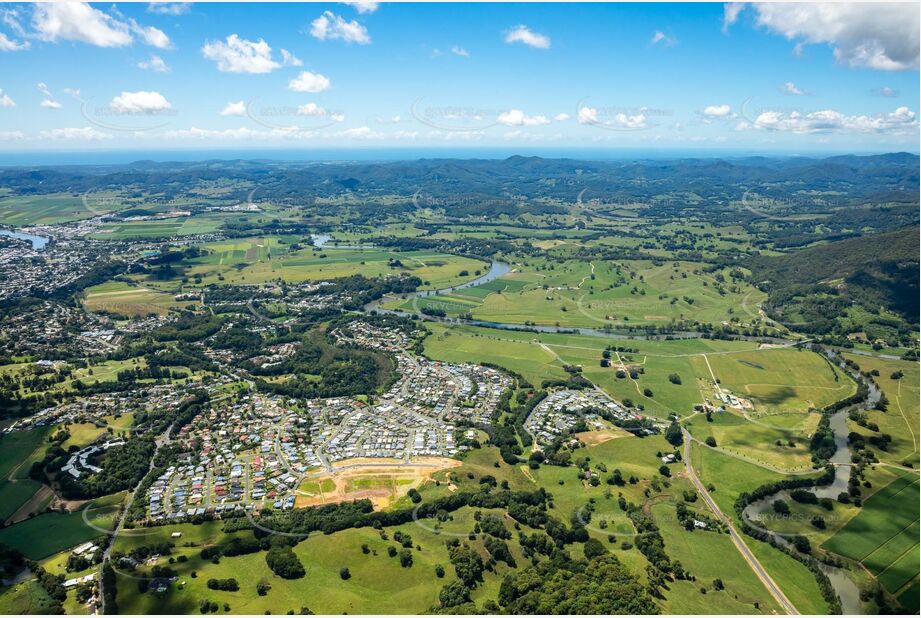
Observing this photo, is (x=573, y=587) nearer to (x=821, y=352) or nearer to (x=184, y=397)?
(x=184, y=397)

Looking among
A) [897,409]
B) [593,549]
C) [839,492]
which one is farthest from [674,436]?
[897,409]

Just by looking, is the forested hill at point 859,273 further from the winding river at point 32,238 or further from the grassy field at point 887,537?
the winding river at point 32,238

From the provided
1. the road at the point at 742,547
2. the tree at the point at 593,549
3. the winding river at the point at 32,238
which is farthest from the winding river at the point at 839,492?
the winding river at the point at 32,238

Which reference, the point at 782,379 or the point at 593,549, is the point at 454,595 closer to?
the point at 593,549

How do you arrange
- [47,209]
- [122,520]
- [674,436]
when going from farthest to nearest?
[47,209]
[674,436]
[122,520]

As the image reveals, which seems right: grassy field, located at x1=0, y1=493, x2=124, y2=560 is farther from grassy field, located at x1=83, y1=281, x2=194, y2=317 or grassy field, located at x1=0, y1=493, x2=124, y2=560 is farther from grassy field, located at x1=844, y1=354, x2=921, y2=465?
grassy field, located at x1=844, y1=354, x2=921, y2=465

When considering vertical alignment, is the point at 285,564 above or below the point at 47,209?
below

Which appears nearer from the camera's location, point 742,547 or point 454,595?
point 454,595
